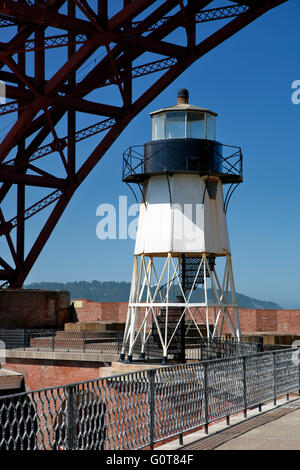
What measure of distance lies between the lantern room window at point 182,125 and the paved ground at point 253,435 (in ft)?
41.7

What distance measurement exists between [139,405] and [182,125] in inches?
620

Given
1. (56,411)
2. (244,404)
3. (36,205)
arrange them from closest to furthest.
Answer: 1. (56,411)
2. (244,404)
3. (36,205)

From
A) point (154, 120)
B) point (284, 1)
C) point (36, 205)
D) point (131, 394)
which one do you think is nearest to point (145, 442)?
point (131, 394)

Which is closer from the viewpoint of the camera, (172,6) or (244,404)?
(244,404)

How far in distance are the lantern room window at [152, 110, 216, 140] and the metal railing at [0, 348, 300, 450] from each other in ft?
36.2

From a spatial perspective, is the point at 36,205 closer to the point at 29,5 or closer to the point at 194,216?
the point at 29,5

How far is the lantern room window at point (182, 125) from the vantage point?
2472 centimetres

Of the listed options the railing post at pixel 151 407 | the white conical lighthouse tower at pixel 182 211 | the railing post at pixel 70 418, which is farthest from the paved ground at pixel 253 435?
the white conical lighthouse tower at pixel 182 211

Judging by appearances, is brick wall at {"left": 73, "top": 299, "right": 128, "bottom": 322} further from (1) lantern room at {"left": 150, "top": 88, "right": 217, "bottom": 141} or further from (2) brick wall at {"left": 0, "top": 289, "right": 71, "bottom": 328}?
(1) lantern room at {"left": 150, "top": 88, "right": 217, "bottom": 141}

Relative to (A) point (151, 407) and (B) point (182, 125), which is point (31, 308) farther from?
(A) point (151, 407)

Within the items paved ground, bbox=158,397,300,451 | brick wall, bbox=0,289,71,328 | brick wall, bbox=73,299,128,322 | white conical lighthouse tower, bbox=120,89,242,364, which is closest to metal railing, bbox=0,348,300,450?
paved ground, bbox=158,397,300,451

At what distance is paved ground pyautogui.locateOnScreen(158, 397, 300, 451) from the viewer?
10.4 metres

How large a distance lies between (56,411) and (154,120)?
17453mm
